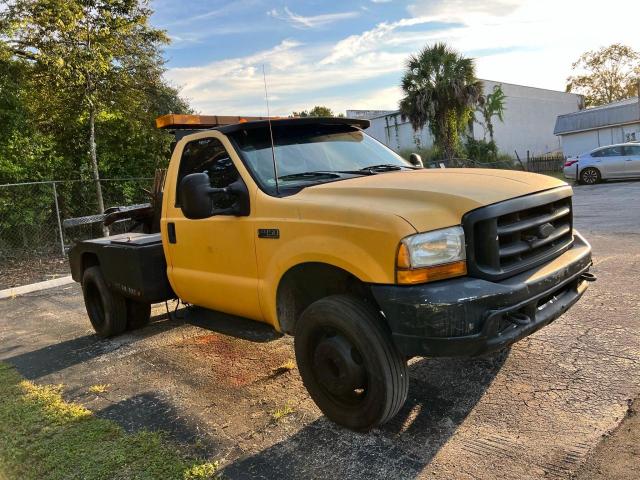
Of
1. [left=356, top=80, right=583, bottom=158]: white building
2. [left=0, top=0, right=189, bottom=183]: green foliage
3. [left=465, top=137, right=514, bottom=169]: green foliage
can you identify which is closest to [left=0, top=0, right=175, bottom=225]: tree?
[left=0, top=0, right=189, bottom=183]: green foliage

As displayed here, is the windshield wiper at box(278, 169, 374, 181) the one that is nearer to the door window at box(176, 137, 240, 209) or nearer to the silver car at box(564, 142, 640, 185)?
the door window at box(176, 137, 240, 209)

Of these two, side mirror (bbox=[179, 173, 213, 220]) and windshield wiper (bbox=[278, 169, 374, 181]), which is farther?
windshield wiper (bbox=[278, 169, 374, 181])

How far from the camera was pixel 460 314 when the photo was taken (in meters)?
2.68

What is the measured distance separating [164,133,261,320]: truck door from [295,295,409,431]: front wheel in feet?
2.16

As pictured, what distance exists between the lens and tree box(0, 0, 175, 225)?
1140 centimetres

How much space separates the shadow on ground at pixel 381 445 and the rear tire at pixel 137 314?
3.02 meters

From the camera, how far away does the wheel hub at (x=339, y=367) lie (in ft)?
10.1

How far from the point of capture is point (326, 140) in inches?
167

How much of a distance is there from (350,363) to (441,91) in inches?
1025

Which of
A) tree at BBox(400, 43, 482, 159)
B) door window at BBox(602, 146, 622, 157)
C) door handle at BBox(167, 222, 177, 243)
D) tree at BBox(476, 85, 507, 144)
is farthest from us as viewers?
tree at BBox(476, 85, 507, 144)

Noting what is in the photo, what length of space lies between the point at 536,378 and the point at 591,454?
995 millimetres

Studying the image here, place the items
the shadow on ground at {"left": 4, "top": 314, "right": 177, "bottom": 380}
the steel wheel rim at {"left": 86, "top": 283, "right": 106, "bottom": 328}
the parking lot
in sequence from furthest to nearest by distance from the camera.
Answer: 1. the steel wheel rim at {"left": 86, "top": 283, "right": 106, "bottom": 328}
2. the shadow on ground at {"left": 4, "top": 314, "right": 177, "bottom": 380}
3. the parking lot

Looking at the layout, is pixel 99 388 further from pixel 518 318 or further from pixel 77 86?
pixel 77 86

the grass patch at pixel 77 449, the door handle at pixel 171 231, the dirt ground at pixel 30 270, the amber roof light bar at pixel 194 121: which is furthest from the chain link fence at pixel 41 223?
the grass patch at pixel 77 449
